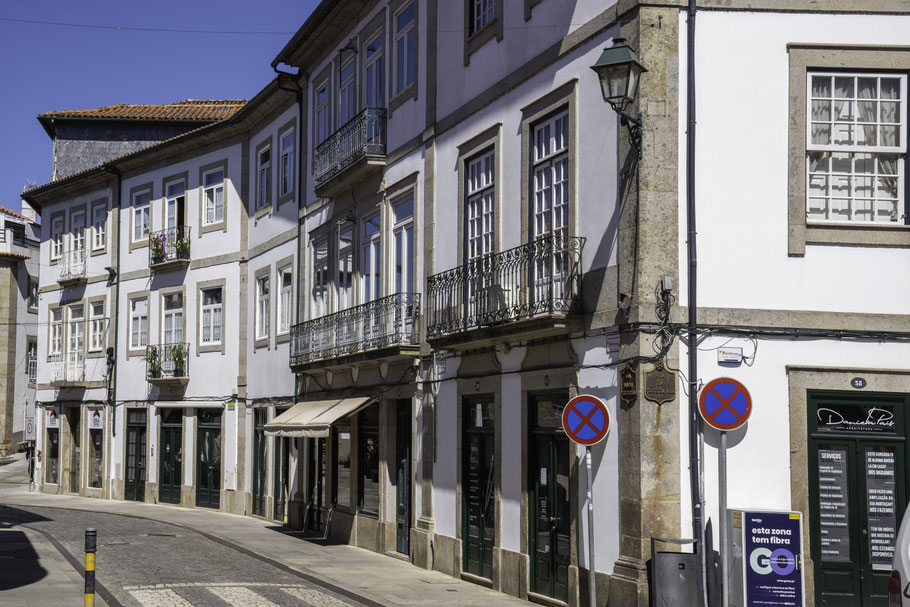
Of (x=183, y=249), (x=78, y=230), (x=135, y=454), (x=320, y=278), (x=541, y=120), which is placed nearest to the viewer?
(x=541, y=120)

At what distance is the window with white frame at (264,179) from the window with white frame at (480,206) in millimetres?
12295

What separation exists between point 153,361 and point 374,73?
14.2 meters

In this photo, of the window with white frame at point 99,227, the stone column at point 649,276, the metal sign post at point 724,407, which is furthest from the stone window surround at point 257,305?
the metal sign post at point 724,407

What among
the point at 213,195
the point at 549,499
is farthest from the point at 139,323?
the point at 549,499

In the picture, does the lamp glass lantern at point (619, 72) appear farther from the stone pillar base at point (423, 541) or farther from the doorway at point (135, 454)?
the doorway at point (135, 454)

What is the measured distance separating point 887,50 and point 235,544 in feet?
45.5

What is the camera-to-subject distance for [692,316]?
40.7ft

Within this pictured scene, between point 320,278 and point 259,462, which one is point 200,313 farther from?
point 320,278

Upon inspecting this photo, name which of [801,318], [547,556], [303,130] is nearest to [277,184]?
[303,130]

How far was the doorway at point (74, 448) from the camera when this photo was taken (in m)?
37.2

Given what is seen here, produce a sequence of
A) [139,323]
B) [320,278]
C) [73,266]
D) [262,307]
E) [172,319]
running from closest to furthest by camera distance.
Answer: [320,278]
[262,307]
[172,319]
[139,323]
[73,266]

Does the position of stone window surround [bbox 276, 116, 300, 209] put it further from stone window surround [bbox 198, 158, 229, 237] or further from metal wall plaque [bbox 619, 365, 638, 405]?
metal wall plaque [bbox 619, 365, 638, 405]

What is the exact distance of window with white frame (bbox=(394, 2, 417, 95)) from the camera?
64.0ft

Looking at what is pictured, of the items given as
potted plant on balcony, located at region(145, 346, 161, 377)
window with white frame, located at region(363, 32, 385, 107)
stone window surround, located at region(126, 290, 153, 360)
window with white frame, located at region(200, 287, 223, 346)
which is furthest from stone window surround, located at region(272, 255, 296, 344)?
stone window surround, located at region(126, 290, 153, 360)
